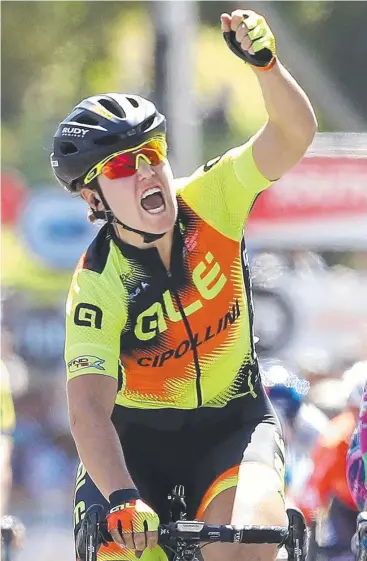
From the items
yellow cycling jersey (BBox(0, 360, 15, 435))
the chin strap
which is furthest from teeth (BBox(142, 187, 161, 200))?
yellow cycling jersey (BBox(0, 360, 15, 435))

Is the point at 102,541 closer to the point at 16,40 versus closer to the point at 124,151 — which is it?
the point at 124,151

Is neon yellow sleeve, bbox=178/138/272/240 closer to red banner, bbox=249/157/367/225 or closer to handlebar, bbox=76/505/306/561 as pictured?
handlebar, bbox=76/505/306/561

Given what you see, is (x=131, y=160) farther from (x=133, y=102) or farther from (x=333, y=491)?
(x=333, y=491)

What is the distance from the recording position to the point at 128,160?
3.34m

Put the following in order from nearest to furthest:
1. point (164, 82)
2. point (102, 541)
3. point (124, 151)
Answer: point (102, 541) < point (124, 151) < point (164, 82)

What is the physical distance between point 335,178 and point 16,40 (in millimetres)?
2763

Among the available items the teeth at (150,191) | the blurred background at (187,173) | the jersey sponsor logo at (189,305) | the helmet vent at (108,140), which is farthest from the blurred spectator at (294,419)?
the blurred background at (187,173)

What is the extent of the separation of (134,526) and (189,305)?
30.1 inches

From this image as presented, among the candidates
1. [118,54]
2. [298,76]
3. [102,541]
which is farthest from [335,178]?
[102,541]

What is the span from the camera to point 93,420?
10.4 ft

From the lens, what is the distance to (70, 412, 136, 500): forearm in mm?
3059

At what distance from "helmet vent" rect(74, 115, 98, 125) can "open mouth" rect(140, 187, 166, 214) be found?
25cm

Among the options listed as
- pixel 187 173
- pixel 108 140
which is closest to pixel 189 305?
pixel 108 140

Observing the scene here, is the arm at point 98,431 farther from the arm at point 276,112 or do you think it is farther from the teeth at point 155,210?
the arm at point 276,112
